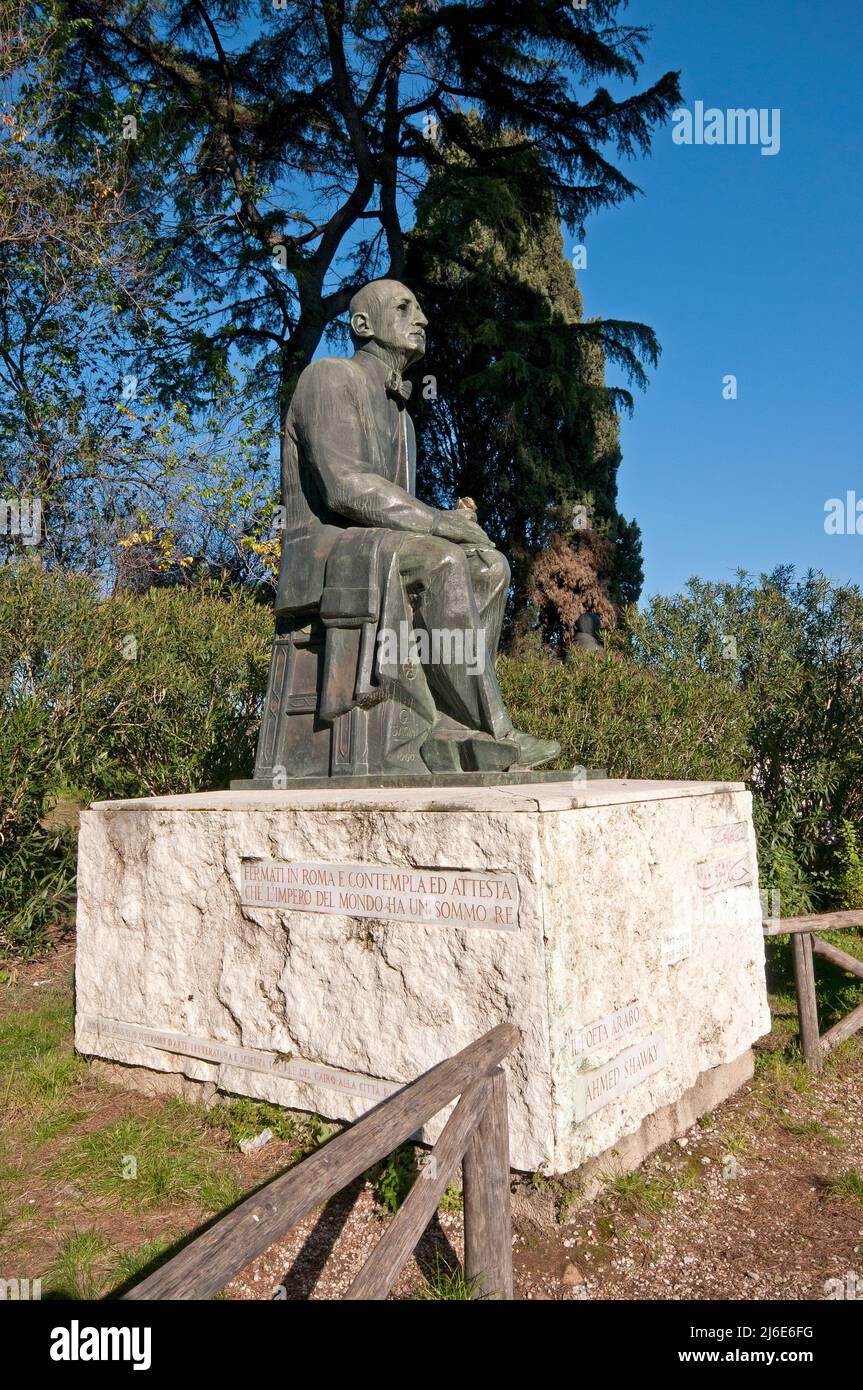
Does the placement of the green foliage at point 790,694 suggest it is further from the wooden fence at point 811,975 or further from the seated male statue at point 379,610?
the seated male statue at point 379,610

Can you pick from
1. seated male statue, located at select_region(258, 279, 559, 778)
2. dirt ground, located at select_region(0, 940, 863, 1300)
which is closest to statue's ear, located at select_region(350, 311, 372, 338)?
seated male statue, located at select_region(258, 279, 559, 778)

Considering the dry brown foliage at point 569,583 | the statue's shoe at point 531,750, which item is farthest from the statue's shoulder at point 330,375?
the dry brown foliage at point 569,583

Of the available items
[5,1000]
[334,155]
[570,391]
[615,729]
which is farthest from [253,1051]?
[334,155]

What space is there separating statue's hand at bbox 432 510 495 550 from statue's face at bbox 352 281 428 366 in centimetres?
92

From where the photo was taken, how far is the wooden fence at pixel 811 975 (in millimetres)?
4168

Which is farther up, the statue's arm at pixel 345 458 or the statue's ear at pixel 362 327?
the statue's ear at pixel 362 327

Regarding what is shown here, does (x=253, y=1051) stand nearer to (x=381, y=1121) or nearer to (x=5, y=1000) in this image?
(x=381, y=1121)

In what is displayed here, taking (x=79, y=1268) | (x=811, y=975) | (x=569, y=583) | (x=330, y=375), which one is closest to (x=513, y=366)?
(x=569, y=583)

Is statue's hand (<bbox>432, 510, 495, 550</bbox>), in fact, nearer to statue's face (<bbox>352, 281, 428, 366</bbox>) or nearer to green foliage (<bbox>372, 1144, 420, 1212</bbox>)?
statue's face (<bbox>352, 281, 428, 366</bbox>)

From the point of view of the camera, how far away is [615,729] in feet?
23.6

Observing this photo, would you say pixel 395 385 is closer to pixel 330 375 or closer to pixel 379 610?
pixel 330 375

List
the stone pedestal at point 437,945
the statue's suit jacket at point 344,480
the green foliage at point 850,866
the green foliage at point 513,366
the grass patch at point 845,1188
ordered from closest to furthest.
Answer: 1. the stone pedestal at point 437,945
2. the grass patch at point 845,1188
3. the statue's suit jacket at point 344,480
4. the green foliage at point 850,866
5. the green foliage at point 513,366

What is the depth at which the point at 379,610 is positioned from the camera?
13.3 feet

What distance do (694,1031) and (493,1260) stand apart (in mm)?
1358
